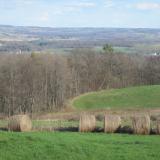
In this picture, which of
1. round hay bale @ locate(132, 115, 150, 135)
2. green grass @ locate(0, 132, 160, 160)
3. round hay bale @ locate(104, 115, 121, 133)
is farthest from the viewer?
round hay bale @ locate(104, 115, 121, 133)

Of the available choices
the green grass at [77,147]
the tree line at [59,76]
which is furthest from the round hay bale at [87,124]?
the tree line at [59,76]

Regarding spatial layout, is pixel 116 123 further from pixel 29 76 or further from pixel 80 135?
pixel 29 76

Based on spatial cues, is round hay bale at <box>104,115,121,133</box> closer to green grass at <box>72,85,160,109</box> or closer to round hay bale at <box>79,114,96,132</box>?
round hay bale at <box>79,114,96,132</box>

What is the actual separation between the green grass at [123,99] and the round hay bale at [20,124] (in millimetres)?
34825

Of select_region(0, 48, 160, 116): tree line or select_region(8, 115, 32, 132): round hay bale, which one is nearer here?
select_region(8, 115, 32, 132): round hay bale

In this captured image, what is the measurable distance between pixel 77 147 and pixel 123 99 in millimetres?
45014

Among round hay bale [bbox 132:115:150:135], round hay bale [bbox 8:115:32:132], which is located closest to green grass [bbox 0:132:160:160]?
round hay bale [bbox 132:115:150:135]

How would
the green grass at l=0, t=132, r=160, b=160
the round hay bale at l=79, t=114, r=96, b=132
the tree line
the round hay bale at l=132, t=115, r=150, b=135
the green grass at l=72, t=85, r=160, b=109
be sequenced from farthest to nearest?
the tree line
the green grass at l=72, t=85, r=160, b=109
the round hay bale at l=79, t=114, r=96, b=132
the round hay bale at l=132, t=115, r=150, b=135
the green grass at l=0, t=132, r=160, b=160

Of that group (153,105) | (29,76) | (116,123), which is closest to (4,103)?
(29,76)

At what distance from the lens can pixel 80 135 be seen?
17.4 meters

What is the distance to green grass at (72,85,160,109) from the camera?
2176 inches

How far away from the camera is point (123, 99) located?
5928 cm

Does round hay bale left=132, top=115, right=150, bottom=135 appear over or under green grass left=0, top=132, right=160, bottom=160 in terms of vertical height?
over

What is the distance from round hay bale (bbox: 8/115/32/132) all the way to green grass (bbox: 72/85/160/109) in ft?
114
